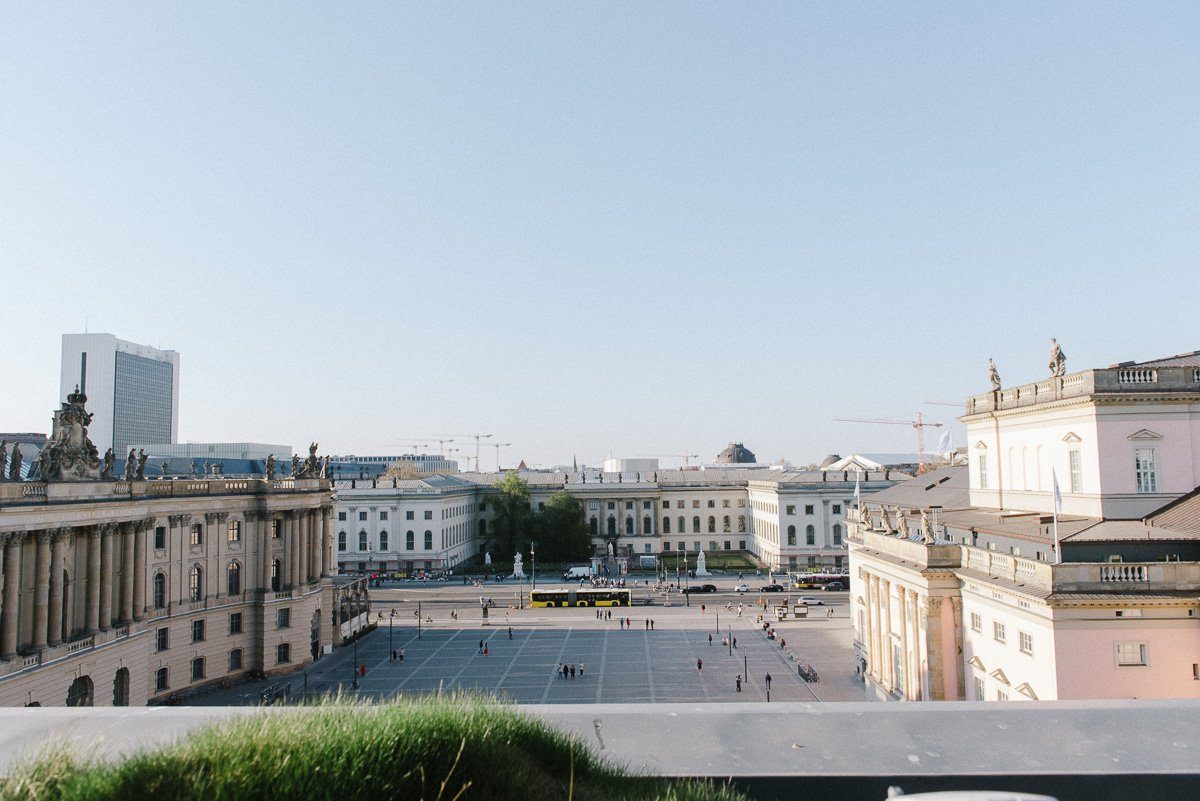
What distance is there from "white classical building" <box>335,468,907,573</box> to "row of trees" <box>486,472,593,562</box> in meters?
5.91

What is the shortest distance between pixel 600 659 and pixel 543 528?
5990 centimetres

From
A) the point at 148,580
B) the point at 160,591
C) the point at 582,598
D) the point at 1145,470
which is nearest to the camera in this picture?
the point at 1145,470

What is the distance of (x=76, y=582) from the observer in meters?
44.2

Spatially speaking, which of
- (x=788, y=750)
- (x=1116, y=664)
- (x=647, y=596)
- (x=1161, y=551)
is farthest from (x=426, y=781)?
(x=647, y=596)

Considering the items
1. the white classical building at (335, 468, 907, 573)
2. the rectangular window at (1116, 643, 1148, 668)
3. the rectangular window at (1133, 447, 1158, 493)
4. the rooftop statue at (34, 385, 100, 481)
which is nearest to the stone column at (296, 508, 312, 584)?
the rooftop statue at (34, 385, 100, 481)

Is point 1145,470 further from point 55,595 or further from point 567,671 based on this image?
point 55,595

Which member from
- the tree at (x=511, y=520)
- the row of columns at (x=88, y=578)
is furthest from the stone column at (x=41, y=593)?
the tree at (x=511, y=520)

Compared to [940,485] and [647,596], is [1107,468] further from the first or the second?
[647,596]

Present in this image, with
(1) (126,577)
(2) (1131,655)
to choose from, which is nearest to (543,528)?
(1) (126,577)

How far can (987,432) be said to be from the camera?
46.5m

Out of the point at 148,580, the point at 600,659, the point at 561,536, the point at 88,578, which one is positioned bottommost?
the point at 600,659

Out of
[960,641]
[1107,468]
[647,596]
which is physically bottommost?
[647,596]

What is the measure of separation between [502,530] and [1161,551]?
10106cm

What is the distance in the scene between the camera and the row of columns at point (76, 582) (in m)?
39.0
